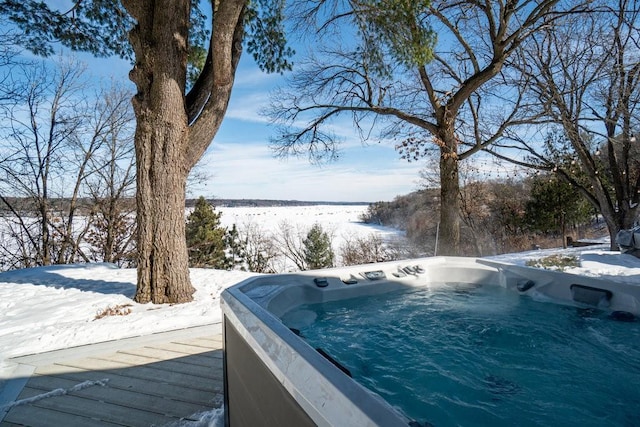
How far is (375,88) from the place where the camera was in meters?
5.78

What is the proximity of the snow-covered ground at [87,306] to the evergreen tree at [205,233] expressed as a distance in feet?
23.4

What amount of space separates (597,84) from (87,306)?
8.16m

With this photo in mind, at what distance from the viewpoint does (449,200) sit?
534cm

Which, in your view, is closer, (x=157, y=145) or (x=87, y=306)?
(x=87, y=306)

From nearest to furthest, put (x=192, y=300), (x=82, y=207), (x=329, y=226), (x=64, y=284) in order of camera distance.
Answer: (x=192, y=300)
(x=64, y=284)
(x=82, y=207)
(x=329, y=226)

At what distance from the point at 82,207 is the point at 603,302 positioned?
8816mm

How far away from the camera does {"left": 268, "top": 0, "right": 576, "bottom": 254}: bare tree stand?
4.75m

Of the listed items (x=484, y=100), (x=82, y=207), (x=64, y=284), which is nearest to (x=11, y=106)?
(x=82, y=207)

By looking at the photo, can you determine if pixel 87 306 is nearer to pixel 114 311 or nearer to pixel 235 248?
pixel 114 311

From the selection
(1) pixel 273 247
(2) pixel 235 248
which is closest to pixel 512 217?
(1) pixel 273 247

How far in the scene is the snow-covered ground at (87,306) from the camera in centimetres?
215

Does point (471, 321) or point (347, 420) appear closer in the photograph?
point (347, 420)

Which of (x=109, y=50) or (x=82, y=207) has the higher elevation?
(x=109, y=50)

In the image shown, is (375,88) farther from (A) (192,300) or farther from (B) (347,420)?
(B) (347,420)
